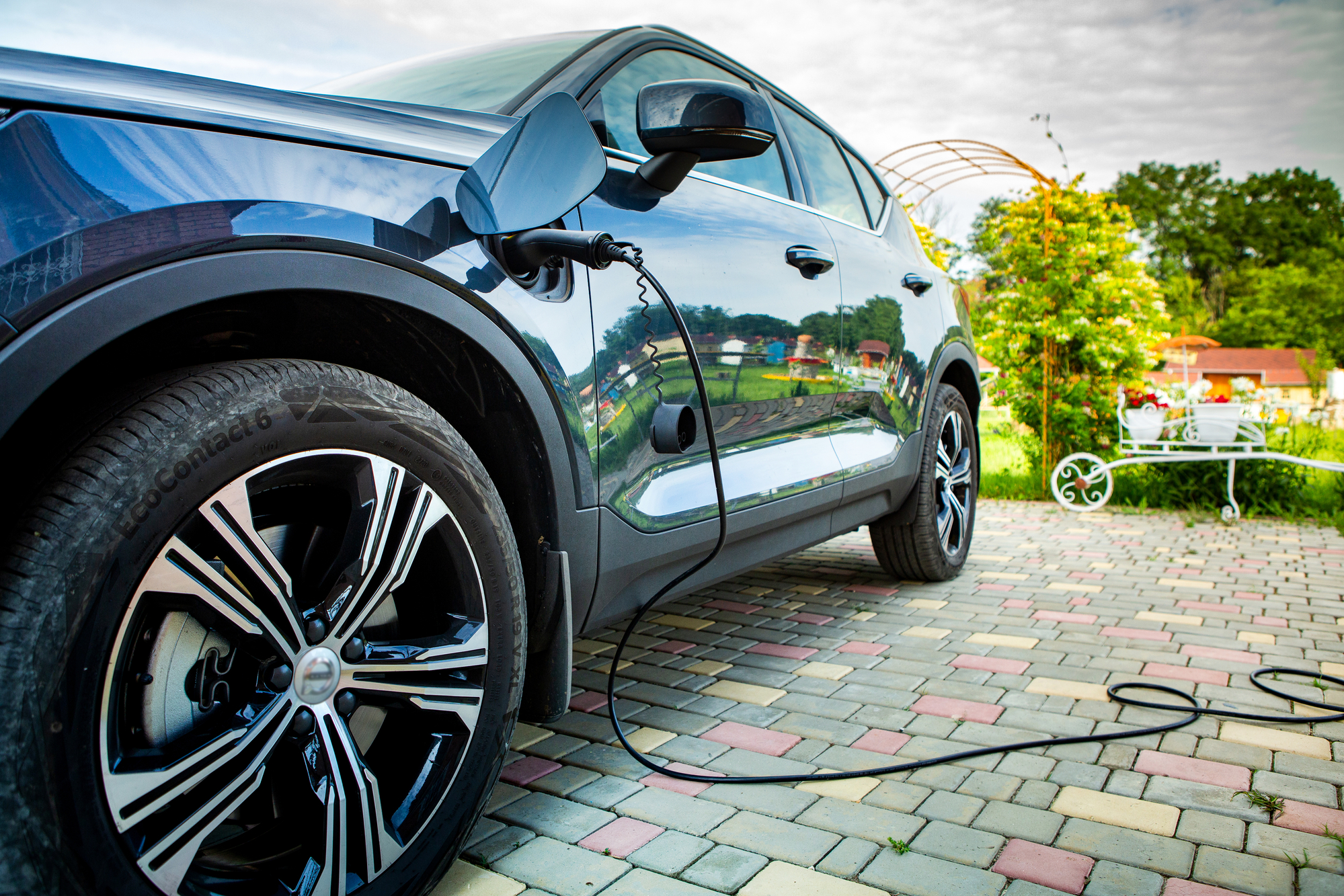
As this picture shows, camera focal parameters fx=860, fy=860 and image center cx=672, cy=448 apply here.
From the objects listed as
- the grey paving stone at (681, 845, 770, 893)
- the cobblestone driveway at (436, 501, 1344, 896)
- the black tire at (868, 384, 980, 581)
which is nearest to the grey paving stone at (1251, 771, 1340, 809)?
the cobblestone driveway at (436, 501, 1344, 896)

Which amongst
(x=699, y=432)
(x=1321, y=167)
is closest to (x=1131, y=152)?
(x=1321, y=167)

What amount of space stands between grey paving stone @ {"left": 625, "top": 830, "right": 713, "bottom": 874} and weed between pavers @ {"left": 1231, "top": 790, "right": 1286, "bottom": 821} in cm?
120

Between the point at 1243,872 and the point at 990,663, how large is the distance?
1304 millimetres

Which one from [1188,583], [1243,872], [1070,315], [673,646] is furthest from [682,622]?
[1070,315]

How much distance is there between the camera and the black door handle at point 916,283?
3518mm

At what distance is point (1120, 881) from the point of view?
1564 millimetres

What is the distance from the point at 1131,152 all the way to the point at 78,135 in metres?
83.6

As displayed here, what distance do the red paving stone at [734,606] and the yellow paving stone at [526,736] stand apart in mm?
1423

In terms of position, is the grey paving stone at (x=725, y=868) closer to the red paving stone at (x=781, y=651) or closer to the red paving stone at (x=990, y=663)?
the red paving stone at (x=781, y=651)

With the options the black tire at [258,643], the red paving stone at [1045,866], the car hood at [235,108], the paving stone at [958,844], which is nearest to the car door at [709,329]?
the car hood at [235,108]

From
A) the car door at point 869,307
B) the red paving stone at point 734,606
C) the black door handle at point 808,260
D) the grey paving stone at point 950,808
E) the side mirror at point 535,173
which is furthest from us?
the red paving stone at point 734,606

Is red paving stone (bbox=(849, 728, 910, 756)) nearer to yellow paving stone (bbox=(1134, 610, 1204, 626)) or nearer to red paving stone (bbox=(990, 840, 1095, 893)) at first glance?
red paving stone (bbox=(990, 840, 1095, 893))

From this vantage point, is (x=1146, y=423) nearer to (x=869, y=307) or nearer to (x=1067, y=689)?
(x=869, y=307)

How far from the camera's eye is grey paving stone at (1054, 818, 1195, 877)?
63.9 inches
